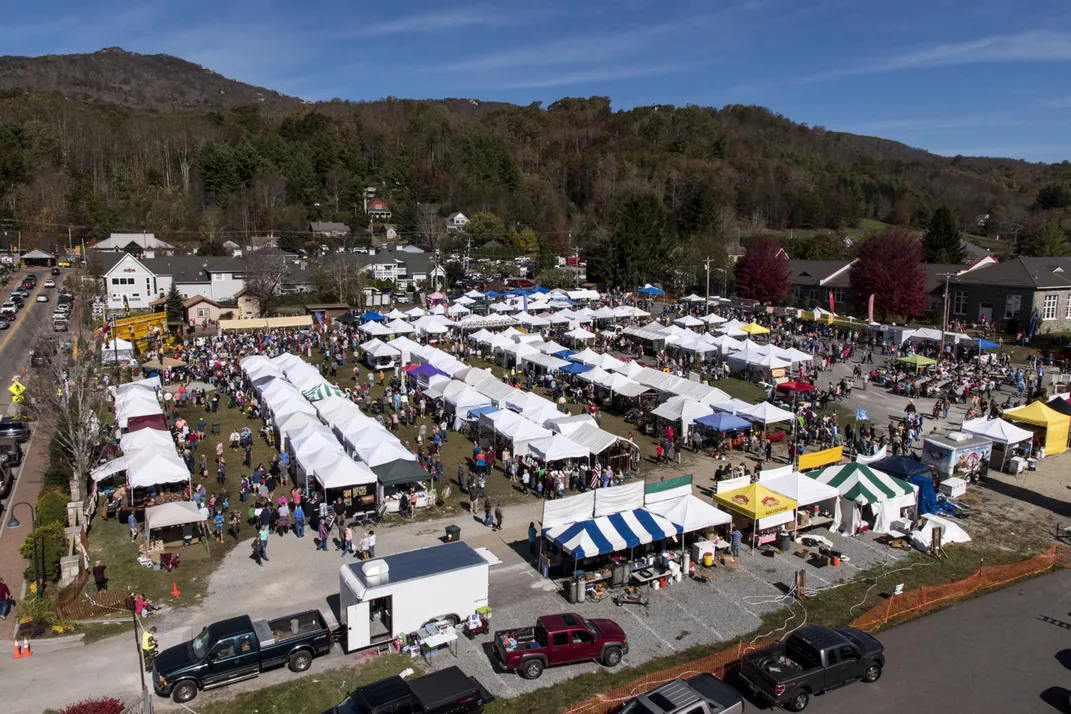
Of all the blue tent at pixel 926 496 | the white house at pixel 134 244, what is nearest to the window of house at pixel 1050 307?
the blue tent at pixel 926 496

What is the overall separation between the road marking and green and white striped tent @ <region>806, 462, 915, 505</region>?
39.1 meters

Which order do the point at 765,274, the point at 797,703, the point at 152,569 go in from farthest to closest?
the point at 765,274, the point at 152,569, the point at 797,703

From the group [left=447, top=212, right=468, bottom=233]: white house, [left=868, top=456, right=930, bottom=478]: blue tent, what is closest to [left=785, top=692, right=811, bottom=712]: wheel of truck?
[left=868, top=456, right=930, bottom=478]: blue tent

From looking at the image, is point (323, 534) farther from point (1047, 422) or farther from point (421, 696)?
point (1047, 422)

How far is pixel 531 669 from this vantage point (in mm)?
11094

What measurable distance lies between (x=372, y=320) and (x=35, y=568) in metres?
26.3

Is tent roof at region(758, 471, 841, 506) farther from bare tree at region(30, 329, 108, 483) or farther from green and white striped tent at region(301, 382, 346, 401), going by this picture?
bare tree at region(30, 329, 108, 483)

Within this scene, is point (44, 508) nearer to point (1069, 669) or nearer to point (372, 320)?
point (1069, 669)

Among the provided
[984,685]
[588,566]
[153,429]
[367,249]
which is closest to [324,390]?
[153,429]

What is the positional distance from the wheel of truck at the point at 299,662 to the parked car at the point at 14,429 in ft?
52.9

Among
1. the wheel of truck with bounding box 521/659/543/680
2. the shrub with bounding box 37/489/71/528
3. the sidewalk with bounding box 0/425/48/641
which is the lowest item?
the sidewalk with bounding box 0/425/48/641

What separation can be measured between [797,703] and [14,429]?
934 inches

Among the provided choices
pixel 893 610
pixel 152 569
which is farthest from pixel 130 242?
pixel 893 610

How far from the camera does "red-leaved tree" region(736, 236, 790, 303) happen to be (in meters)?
52.8
